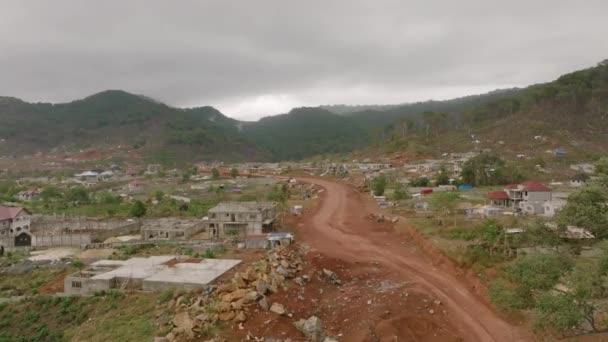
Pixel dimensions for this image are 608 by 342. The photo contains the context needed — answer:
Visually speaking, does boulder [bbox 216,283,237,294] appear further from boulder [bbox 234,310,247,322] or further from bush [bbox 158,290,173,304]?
bush [bbox 158,290,173,304]

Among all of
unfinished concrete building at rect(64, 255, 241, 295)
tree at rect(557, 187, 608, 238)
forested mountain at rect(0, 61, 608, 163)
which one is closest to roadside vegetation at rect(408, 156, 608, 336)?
tree at rect(557, 187, 608, 238)

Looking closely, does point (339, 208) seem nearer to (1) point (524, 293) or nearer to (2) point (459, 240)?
(2) point (459, 240)

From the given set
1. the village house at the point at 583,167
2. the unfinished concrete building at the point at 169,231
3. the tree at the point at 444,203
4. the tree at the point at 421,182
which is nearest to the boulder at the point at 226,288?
the unfinished concrete building at the point at 169,231

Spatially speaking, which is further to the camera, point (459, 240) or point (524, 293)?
point (459, 240)

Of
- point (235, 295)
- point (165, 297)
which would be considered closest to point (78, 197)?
point (165, 297)

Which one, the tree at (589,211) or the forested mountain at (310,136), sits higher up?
the forested mountain at (310,136)

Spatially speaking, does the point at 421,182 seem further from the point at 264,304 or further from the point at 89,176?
the point at 89,176

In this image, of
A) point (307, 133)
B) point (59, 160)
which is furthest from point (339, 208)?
point (307, 133)

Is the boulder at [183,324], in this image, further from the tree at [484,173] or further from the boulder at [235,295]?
the tree at [484,173]
